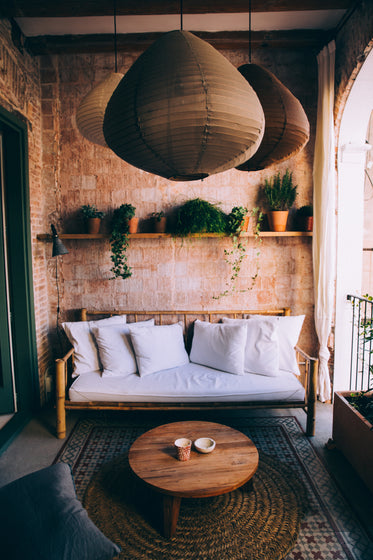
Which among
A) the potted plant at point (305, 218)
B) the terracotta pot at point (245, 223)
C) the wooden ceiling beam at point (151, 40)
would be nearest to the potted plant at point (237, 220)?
the terracotta pot at point (245, 223)

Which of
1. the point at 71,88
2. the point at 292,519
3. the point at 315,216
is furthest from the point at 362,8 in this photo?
the point at 292,519

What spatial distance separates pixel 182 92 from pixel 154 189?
284cm

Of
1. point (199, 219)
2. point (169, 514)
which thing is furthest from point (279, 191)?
point (169, 514)

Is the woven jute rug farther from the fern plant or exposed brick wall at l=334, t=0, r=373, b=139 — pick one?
exposed brick wall at l=334, t=0, r=373, b=139

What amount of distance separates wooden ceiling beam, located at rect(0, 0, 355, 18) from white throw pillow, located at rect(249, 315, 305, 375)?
2.75 metres

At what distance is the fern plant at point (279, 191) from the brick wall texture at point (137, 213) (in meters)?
0.10

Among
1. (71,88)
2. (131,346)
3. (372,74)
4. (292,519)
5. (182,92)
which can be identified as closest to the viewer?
(182,92)

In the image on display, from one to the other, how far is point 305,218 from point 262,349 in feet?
4.71

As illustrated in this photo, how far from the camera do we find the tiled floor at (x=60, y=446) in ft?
8.07

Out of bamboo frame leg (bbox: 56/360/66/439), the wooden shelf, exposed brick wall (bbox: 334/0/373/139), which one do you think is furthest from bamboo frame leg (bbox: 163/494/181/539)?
exposed brick wall (bbox: 334/0/373/139)

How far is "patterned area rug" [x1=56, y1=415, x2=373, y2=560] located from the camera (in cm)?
204

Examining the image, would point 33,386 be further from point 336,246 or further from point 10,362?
point 336,246

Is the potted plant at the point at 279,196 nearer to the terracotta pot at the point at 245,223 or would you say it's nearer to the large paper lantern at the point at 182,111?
the terracotta pot at the point at 245,223

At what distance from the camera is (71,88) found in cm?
382
